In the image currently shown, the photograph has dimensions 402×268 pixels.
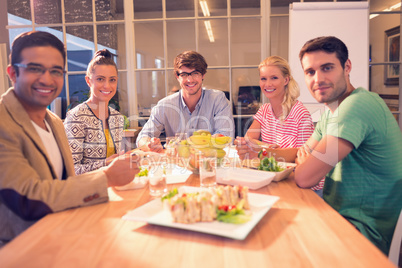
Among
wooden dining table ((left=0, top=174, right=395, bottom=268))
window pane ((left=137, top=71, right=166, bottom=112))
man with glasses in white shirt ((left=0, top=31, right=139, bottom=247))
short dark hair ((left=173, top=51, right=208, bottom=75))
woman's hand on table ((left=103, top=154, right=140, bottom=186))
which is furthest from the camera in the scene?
window pane ((left=137, top=71, right=166, bottom=112))

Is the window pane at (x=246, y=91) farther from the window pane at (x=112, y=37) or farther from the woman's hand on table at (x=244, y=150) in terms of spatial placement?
the woman's hand on table at (x=244, y=150)

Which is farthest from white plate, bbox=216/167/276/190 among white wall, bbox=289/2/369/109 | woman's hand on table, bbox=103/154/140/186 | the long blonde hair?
white wall, bbox=289/2/369/109

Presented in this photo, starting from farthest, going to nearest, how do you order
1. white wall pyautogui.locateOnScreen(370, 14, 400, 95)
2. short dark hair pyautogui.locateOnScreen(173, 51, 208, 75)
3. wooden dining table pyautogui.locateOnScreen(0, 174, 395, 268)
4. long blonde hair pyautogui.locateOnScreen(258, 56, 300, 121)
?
white wall pyautogui.locateOnScreen(370, 14, 400, 95)
short dark hair pyautogui.locateOnScreen(173, 51, 208, 75)
long blonde hair pyautogui.locateOnScreen(258, 56, 300, 121)
wooden dining table pyautogui.locateOnScreen(0, 174, 395, 268)

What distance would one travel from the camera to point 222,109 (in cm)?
292

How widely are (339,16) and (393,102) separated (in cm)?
122

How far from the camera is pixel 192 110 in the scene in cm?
300

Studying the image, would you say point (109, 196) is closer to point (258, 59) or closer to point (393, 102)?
point (258, 59)

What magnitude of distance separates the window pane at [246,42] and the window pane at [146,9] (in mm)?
932

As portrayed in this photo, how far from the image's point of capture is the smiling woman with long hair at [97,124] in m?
2.14

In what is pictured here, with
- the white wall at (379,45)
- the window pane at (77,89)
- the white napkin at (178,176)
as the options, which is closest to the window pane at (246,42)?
the white wall at (379,45)

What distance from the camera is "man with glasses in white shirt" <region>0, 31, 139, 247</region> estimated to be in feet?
3.42

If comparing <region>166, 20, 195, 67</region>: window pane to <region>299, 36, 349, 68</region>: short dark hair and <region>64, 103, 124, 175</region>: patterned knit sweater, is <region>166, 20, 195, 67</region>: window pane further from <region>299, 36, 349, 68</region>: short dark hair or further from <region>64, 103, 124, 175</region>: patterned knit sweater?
<region>299, 36, 349, 68</region>: short dark hair

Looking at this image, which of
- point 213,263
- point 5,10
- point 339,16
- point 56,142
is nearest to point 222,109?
point 56,142

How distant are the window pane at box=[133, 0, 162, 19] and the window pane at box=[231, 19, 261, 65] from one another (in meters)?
0.93
